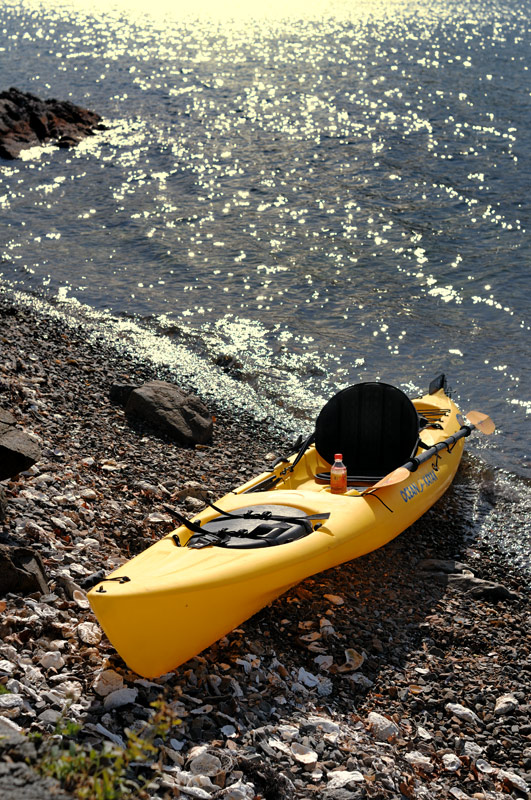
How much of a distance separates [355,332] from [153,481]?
232 inches

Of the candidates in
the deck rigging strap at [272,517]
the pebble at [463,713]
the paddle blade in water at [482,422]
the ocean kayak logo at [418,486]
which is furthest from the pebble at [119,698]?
the paddle blade in water at [482,422]

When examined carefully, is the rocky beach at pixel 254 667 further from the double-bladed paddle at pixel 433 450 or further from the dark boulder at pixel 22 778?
the double-bladed paddle at pixel 433 450

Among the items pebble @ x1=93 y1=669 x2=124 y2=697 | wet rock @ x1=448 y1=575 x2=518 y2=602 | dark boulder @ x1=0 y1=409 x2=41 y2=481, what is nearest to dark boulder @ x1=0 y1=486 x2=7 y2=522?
dark boulder @ x1=0 y1=409 x2=41 y2=481

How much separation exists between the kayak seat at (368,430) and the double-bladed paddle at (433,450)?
10.1 inches

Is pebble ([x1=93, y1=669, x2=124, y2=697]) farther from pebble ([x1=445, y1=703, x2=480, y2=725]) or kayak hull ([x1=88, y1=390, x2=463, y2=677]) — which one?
pebble ([x1=445, y1=703, x2=480, y2=725])

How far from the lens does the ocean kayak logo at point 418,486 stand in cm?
740

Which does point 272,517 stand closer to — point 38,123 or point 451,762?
point 451,762

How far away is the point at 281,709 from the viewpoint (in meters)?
4.93

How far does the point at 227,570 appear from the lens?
5.45 meters

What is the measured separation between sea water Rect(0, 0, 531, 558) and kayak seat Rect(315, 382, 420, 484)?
1.50 meters

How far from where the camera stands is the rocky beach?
4199 mm

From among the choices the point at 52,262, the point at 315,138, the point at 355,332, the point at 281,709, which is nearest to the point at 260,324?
the point at 355,332

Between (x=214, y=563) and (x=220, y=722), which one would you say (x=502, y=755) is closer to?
(x=220, y=722)

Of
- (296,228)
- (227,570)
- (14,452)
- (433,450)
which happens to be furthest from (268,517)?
(296,228)
